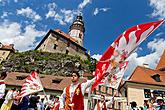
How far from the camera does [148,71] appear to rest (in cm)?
4381

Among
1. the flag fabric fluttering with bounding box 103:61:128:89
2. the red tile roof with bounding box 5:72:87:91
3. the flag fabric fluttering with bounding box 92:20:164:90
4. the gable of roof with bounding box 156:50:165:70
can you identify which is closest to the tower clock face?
the gable of roof with bounding box 156:50:165:70

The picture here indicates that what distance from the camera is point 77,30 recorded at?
3679 inches

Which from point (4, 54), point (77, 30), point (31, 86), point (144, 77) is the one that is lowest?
point (31, 86)

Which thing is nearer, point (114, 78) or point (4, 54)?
point (114, 78)

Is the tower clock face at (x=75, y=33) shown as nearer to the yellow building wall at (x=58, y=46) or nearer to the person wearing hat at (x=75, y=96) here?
the yellow building wall at (x=58, y=46)

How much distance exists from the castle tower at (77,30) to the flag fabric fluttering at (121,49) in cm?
8420

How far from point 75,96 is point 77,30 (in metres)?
87.6

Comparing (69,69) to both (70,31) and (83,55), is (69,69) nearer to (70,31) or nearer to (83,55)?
(83,55)

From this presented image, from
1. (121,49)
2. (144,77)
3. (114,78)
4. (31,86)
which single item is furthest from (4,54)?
(121,49)

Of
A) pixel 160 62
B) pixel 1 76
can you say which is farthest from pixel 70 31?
pixel 1 76

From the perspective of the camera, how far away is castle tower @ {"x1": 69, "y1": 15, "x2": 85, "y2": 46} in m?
91.5

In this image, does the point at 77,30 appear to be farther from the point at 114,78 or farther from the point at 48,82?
the point at 114,78

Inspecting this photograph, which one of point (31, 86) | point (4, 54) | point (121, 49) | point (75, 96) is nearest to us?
point (121, 49)

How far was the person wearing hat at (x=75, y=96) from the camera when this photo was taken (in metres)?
6.29
